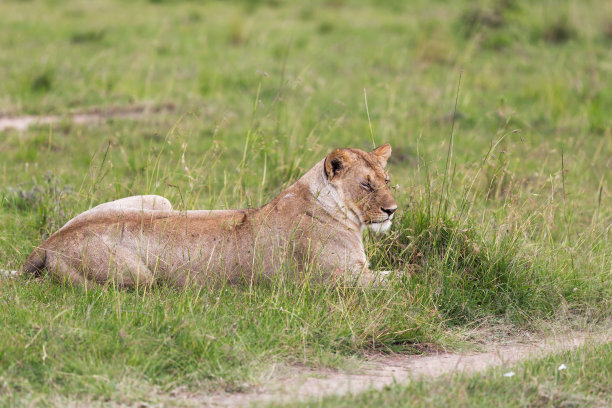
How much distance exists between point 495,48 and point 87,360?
10521 millimetres

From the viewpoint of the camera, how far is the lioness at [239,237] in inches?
214

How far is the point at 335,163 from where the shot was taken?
561 centimetres

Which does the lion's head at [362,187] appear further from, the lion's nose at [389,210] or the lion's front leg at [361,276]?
the lion's front leg at [361,276]

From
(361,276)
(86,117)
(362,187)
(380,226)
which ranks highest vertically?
(362,187)

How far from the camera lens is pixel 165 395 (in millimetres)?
4254

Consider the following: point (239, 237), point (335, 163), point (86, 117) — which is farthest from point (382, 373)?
point (86, 117)

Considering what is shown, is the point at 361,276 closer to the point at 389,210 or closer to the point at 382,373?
the point at 389,210

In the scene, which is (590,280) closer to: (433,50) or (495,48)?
(433,50)

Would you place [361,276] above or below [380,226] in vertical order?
below

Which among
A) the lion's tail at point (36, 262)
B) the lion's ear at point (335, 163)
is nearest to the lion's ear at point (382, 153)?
the lion's ear at point (335, 163)

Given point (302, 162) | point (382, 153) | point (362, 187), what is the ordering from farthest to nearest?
point (302, 162) → point (382, 153) → point (362, 187)

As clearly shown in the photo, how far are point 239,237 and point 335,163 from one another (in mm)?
767

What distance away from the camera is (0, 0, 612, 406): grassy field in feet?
15.4

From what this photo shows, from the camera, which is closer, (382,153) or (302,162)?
(382,153)
